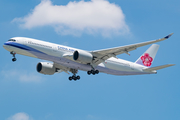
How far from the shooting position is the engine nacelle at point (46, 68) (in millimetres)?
44812

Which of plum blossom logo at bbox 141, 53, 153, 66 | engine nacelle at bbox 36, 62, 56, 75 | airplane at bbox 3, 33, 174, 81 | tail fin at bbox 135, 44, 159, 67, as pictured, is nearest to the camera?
airplane at bbox 3, 33, 174, 81

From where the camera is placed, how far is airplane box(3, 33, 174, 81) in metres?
37.3

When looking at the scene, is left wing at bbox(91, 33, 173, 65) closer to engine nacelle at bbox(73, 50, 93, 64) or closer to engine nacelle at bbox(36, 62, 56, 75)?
engine nacelle at bbox(73, 50, 93, 64)

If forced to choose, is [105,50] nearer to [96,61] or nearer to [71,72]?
[96,61]

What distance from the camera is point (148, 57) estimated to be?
5088 centimetres

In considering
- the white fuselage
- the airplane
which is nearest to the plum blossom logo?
the airplane

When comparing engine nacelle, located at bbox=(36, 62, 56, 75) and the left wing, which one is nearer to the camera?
the left wing

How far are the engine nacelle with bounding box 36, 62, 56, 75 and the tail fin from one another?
1487 cm

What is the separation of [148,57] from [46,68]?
18522mm

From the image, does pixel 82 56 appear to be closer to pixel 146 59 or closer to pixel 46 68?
pixel 46 68

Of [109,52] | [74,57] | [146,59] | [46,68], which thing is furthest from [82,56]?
[146,59]

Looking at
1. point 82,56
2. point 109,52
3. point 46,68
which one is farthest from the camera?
point 46,68

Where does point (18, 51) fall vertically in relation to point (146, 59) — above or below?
below

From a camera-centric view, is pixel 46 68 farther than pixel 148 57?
No
